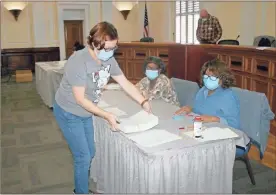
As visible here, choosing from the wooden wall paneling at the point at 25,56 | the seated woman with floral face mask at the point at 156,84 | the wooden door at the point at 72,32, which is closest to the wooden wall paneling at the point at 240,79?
the seated woman with floral face mask at the point at 156,84

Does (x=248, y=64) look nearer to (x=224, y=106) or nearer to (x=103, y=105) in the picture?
(x=224, y=106)

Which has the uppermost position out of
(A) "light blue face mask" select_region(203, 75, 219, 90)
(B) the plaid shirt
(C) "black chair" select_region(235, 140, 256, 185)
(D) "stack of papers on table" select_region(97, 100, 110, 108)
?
(B) the plaid shirt

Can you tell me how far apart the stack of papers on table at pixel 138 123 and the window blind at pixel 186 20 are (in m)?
6.61

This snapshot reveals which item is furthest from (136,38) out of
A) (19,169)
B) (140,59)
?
(19,169)

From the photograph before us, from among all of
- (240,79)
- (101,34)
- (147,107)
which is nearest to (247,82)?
(240,79)

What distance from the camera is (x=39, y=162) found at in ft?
11.1

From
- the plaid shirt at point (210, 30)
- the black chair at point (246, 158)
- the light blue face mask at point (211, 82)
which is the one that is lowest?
the black chair at point (246, 158)

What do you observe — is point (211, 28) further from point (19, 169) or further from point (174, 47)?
point (19, 169)

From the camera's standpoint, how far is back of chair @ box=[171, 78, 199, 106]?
9.68ft

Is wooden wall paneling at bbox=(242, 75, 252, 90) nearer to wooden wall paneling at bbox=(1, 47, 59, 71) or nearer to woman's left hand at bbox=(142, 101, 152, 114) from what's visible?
woman's left hand at bbox=(142, 101, 152, 114)

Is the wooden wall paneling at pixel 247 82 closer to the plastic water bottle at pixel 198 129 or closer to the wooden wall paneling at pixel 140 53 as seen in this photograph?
the wooden wall paneling at pixel 140 53

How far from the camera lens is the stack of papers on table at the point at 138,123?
2.03m

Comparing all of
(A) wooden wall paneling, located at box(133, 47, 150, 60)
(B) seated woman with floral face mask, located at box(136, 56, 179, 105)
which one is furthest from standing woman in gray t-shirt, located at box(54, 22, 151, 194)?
(A) wooden wall paneling, located at box(133, 47, 150, 60)

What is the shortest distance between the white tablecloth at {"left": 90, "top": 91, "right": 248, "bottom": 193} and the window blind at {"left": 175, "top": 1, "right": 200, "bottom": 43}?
21.9 ft
